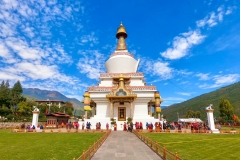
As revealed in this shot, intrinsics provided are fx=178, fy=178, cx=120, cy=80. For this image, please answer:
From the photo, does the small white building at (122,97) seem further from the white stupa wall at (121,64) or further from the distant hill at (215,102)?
the distant hill at (215,102)

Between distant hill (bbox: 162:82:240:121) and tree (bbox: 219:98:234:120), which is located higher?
distant hill (bbox: 162:82:240:121)

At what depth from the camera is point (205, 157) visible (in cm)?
860

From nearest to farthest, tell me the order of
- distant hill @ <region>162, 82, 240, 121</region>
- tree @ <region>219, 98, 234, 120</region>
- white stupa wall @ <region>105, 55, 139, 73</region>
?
white stupa wall @ <region>105, 55, 139, 73</region>, tree @ <region>219, 98, 234, 120</region>, distant hill @ <region>162, 82, 240, 121</region>

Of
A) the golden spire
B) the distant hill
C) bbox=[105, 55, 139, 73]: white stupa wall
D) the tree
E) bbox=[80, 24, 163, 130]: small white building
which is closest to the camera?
bbox=[80, 24, 163, 130]: small white building

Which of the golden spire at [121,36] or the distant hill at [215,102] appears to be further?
the distant hill at [215,102]

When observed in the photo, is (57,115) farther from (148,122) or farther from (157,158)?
(157,158)

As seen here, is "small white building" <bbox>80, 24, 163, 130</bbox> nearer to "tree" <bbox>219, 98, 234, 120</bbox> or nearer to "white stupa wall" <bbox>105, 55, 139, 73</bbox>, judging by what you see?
"white stupa wall" <bbox>105, 55, 139, 73</bbox>

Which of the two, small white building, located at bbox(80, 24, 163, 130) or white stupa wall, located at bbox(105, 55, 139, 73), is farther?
white stupa wall, located at bbox(105, 55, 139, 73)

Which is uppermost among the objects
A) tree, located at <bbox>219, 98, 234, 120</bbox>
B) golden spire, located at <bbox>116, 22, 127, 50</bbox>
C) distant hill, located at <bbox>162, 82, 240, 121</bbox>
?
golden spire, located at <bbox>116, 22, 127, 50</bbox>

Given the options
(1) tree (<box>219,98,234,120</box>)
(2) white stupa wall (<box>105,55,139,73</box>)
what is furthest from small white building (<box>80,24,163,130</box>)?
(1) tree (<box>219,98,234,120</box>)

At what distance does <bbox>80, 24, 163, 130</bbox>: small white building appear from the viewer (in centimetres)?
2677

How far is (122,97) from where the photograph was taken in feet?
87.0

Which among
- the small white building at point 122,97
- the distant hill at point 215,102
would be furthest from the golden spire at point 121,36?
the distant hill at point 215,102

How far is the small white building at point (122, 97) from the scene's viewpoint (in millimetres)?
26766
